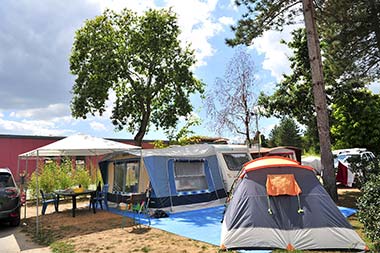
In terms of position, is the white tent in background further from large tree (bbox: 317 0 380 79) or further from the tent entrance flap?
large tree (bbox: 317 0 380 79)

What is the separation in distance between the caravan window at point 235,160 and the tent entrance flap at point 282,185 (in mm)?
4794

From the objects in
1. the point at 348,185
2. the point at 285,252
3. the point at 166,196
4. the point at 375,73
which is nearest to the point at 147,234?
the point at 166,196

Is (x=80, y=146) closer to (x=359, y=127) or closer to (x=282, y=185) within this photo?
(x=282, y=185)

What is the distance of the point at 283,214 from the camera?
545 cm

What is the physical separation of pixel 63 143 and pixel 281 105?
9.85 m

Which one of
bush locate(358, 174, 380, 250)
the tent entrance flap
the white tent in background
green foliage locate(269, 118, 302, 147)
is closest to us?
bush locate(358, 174, 380, 250)

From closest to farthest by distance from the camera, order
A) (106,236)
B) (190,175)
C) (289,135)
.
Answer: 1. (106,236)
2. (190,175)
3. (289,135)

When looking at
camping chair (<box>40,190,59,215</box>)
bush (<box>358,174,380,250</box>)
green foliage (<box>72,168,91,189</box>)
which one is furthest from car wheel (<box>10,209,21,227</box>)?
bush (<box>358,174,380,250</box>)

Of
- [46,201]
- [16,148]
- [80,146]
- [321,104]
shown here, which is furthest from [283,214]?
[16,148]

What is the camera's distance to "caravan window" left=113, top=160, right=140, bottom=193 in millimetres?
10008

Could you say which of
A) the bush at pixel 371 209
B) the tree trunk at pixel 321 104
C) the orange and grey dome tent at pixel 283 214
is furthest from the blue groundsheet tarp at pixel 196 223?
the bush at pixel 371 209

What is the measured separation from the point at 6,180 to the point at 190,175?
5.03 meters

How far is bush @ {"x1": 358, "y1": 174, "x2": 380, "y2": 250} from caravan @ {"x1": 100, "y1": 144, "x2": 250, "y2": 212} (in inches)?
209

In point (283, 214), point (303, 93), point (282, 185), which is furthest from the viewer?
point (303, 93)
